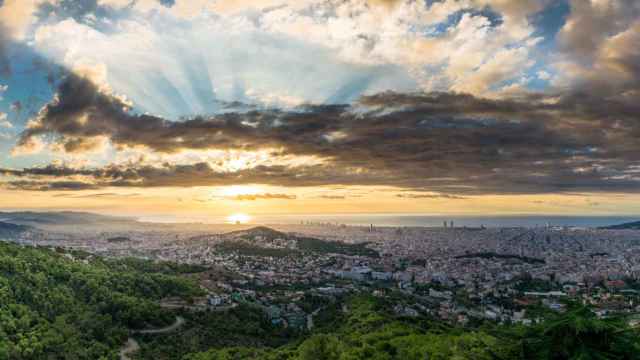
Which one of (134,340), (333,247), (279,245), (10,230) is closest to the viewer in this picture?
(134,340)

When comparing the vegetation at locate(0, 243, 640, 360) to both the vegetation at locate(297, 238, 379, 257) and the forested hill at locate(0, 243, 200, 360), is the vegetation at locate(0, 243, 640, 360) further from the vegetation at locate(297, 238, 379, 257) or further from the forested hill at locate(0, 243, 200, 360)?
the vegetation at locate(297, 238, 379, 257)

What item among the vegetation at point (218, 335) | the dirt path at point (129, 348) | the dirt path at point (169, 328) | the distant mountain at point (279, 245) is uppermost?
the distant mountain at point (279, 245)

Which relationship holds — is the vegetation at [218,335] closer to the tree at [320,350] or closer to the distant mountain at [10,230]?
the tree at [320,350]

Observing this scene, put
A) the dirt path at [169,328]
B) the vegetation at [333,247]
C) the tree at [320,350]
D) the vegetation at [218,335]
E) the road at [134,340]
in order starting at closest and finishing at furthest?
1. the tree at [320,350]
2. the road at [134,340]
3. the vegetation at [218,335]
4. the dirt path at [169,328]
5. the vegetation at [333,247]

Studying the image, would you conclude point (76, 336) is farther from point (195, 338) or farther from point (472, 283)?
point (472, 283)

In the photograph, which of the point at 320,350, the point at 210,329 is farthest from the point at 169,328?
the point at 320,350

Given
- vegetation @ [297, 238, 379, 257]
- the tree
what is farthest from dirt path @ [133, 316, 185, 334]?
vegetation @ [297, 238, 379, 257]

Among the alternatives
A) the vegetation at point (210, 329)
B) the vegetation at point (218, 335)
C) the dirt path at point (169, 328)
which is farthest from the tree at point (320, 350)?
the dirt path at point (169, 328)

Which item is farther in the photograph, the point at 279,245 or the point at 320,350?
the point at 279,245

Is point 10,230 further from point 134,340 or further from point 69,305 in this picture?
point 134,340
